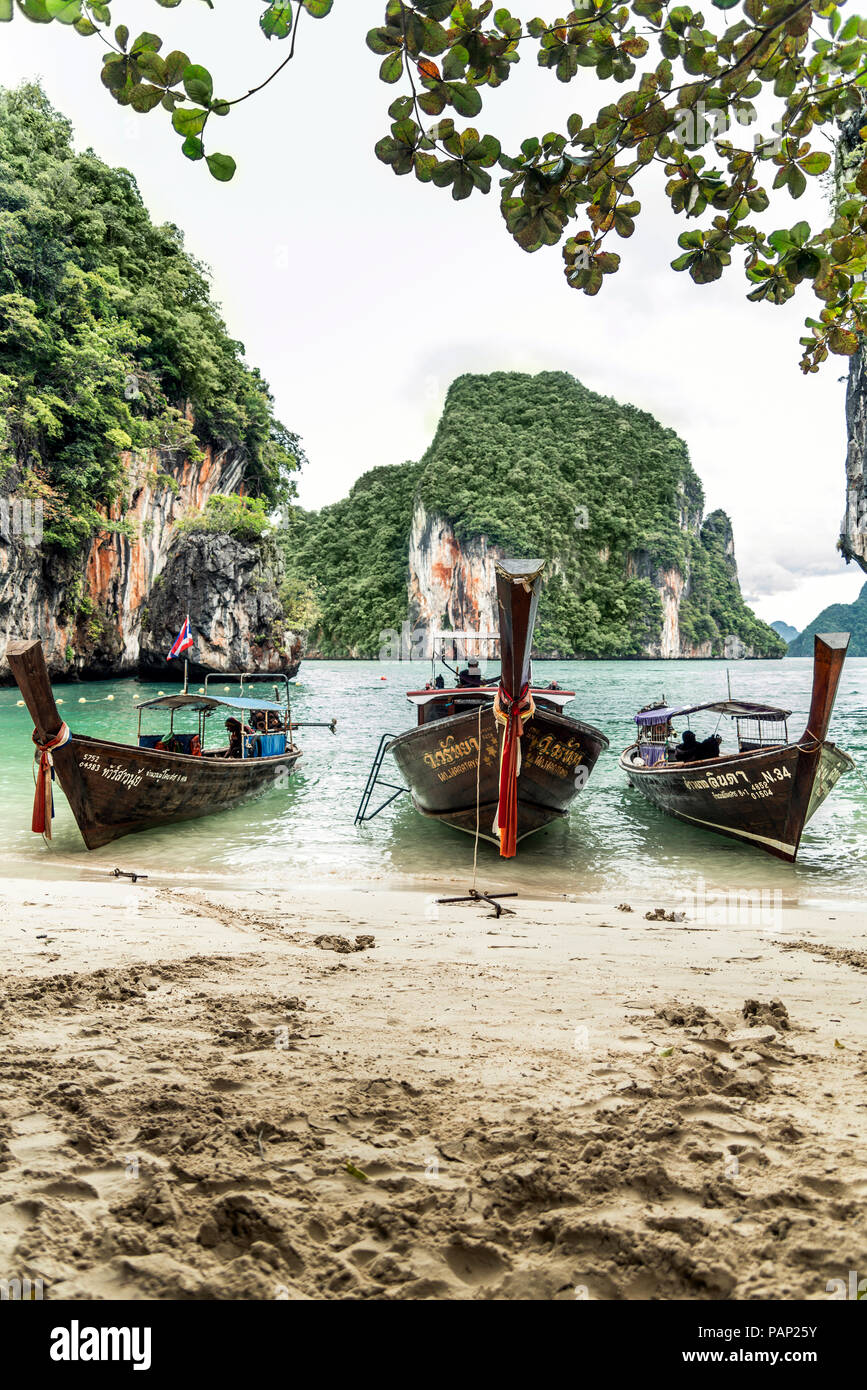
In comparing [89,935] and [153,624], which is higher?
[153,624]

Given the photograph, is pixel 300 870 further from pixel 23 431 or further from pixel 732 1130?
pixel 23 431

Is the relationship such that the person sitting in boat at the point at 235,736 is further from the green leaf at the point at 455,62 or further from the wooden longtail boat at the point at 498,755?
the green leaf at the point at 455,62

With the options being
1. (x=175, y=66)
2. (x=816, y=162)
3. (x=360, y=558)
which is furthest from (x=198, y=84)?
(x=360, y=558)

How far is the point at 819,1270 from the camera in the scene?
1451 mm

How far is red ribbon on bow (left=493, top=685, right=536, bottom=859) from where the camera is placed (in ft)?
21.1

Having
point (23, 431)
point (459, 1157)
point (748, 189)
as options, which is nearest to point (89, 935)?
point (459, 1157)

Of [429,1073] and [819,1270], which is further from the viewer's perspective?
[429,1073]

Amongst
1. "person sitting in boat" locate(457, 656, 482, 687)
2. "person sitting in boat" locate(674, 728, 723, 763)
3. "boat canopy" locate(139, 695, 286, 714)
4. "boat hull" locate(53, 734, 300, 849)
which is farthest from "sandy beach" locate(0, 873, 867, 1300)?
"person sitting in boat" locate(674, 728, 723, 763)

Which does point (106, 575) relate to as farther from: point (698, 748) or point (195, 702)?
point (698, 748)

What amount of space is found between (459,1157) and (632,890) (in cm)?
620

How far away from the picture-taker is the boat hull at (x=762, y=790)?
8289mm

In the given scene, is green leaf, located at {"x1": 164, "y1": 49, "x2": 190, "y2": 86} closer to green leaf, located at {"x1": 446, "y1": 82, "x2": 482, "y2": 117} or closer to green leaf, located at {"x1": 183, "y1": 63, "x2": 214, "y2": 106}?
green leaf, located at {"x1": 183, "y1": 63, "x2": 214, "y2": 106}

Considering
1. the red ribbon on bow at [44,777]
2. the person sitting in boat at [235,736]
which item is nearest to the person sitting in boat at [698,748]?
the person sitting in boat at [235,736]

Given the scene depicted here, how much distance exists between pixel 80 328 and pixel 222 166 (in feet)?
97.3
